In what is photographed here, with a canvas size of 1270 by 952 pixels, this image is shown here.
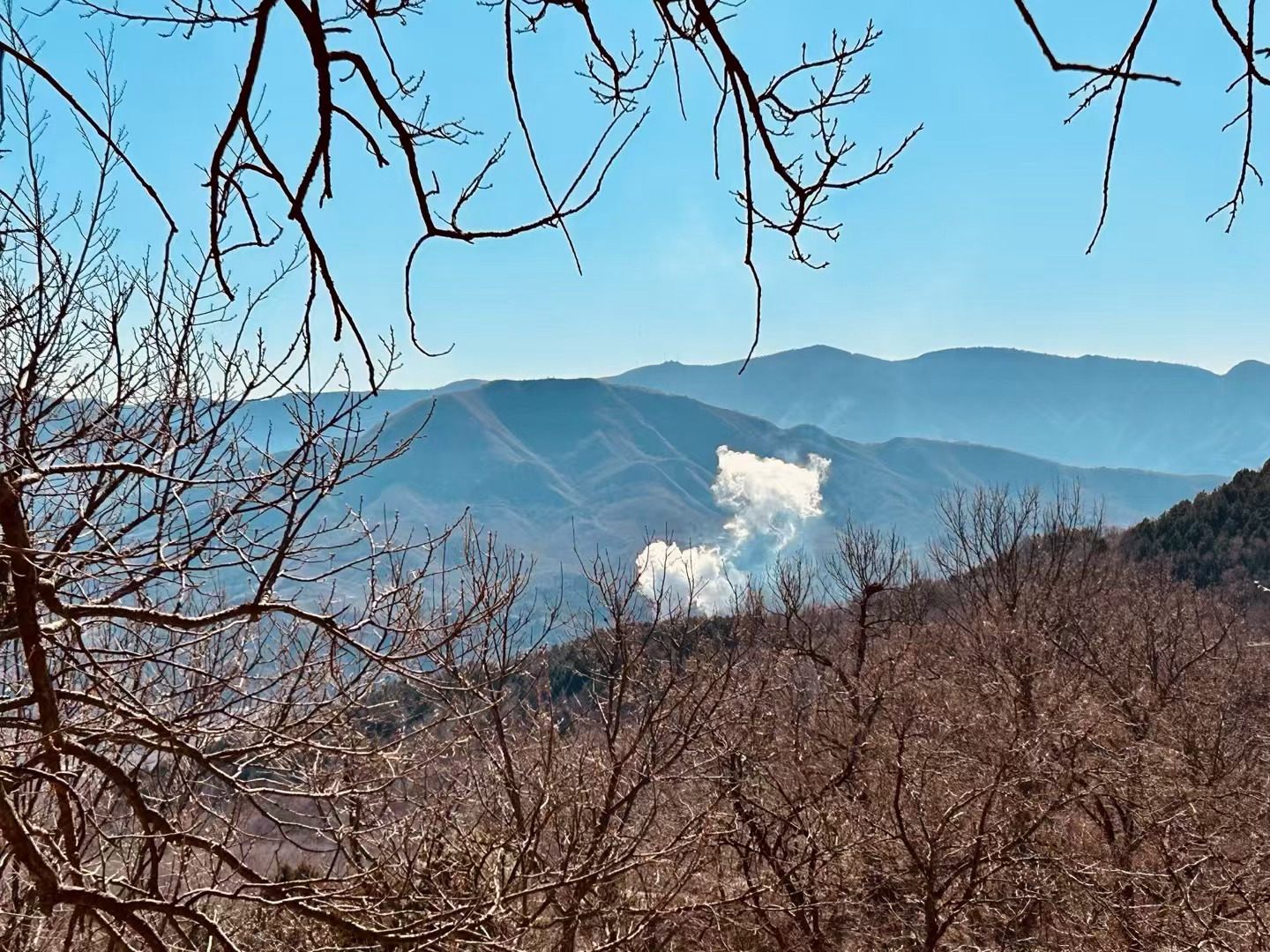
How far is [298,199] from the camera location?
1.33 metres

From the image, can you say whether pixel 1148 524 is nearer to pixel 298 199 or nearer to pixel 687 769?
pixel 687 769

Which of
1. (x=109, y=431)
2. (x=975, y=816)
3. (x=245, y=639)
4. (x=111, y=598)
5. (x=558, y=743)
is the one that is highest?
(x=109, y=431)

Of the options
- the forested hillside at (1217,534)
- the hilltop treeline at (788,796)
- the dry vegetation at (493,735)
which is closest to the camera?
the dry vegetation at (493,735)

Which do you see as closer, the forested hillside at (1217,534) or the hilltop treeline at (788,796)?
the hilltop treeline at (788,796)

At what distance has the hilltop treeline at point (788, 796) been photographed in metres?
7.57

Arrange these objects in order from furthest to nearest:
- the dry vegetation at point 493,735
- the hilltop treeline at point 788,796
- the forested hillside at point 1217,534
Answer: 1. the forested hillside at point 1217,534
2. the hilltop treeline at point 788,796
3. the dry vegetation at point 493,735

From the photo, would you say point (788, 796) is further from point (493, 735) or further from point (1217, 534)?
point (1217, 534)

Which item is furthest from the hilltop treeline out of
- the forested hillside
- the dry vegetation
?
the forested hillside

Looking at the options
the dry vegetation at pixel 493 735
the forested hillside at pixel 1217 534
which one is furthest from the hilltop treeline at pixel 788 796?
the forested hillside at pixel 1217 534

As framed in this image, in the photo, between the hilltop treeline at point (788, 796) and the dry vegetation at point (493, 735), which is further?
the hilltop treeline at point (788, 796)

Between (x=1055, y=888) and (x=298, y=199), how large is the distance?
15449 millimetres

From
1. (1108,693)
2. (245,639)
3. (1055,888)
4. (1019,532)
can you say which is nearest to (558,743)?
(245,639)

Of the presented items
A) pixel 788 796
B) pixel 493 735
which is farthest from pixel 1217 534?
pixel 493 735

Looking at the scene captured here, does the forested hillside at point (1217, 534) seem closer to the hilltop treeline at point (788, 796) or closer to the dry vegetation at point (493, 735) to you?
the dry vegetation at point (493, 735)
